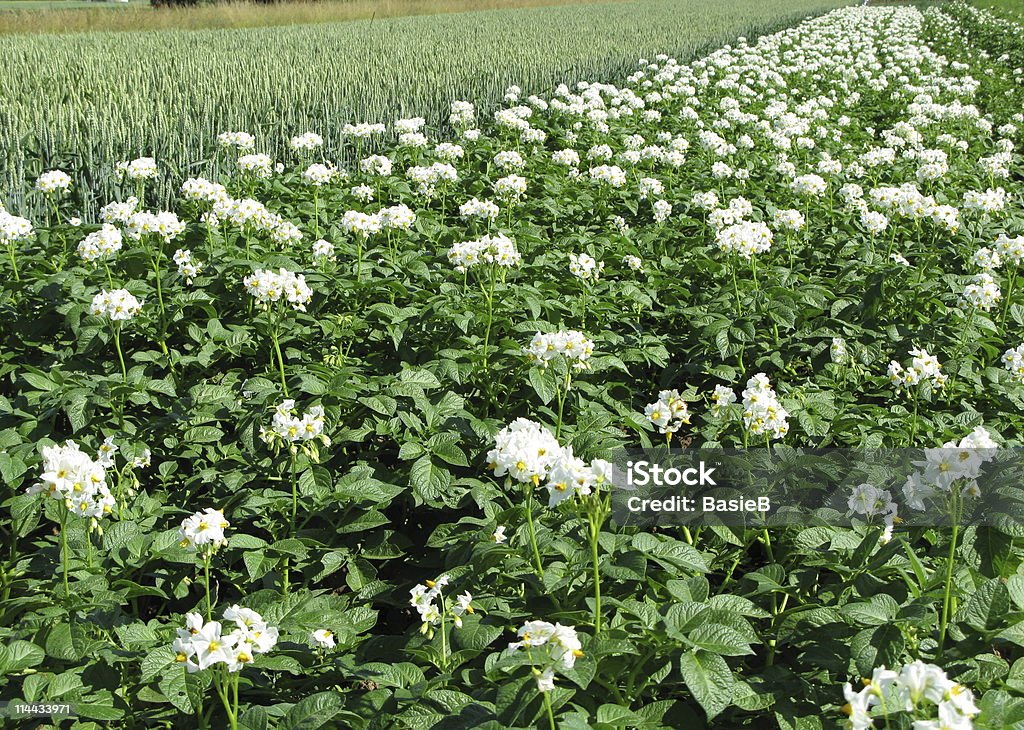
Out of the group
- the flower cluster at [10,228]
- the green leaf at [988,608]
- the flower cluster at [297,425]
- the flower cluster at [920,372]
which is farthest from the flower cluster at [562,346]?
the flower cluster at [10,228]

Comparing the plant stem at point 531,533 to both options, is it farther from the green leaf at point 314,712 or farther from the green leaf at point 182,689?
the green leaf at point 182,689

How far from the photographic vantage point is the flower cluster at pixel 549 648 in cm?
171

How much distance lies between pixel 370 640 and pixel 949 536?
1.76m

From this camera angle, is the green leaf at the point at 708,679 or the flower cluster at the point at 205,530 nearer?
the green leaf at the point at 708,679

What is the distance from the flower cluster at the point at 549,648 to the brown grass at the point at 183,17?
2167cm

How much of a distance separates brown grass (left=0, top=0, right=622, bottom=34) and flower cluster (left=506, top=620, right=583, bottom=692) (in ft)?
71.1

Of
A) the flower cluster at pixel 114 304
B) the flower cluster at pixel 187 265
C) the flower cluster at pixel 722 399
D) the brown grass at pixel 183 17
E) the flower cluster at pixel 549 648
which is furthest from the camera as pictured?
the brown grass at pixel 183 17

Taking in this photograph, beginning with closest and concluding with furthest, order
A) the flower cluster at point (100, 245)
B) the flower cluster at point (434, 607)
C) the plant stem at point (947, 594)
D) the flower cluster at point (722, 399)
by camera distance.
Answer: the plant stem at point (947, 594) → the flower cluster at point (434, 607) → the flower cluster at point (722, 399) → the flower cluster at point (100, 245)

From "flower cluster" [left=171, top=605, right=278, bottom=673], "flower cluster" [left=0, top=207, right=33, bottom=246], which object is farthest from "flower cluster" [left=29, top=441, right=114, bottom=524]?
"flower cluster" [left=0, top=207, right=33, bottom=246]

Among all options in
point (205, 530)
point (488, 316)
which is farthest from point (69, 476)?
point (488, 316)

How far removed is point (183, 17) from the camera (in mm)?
24531

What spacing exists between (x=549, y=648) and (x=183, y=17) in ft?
89.0

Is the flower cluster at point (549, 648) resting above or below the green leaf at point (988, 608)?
above

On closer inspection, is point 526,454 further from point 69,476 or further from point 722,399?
point 69,476
